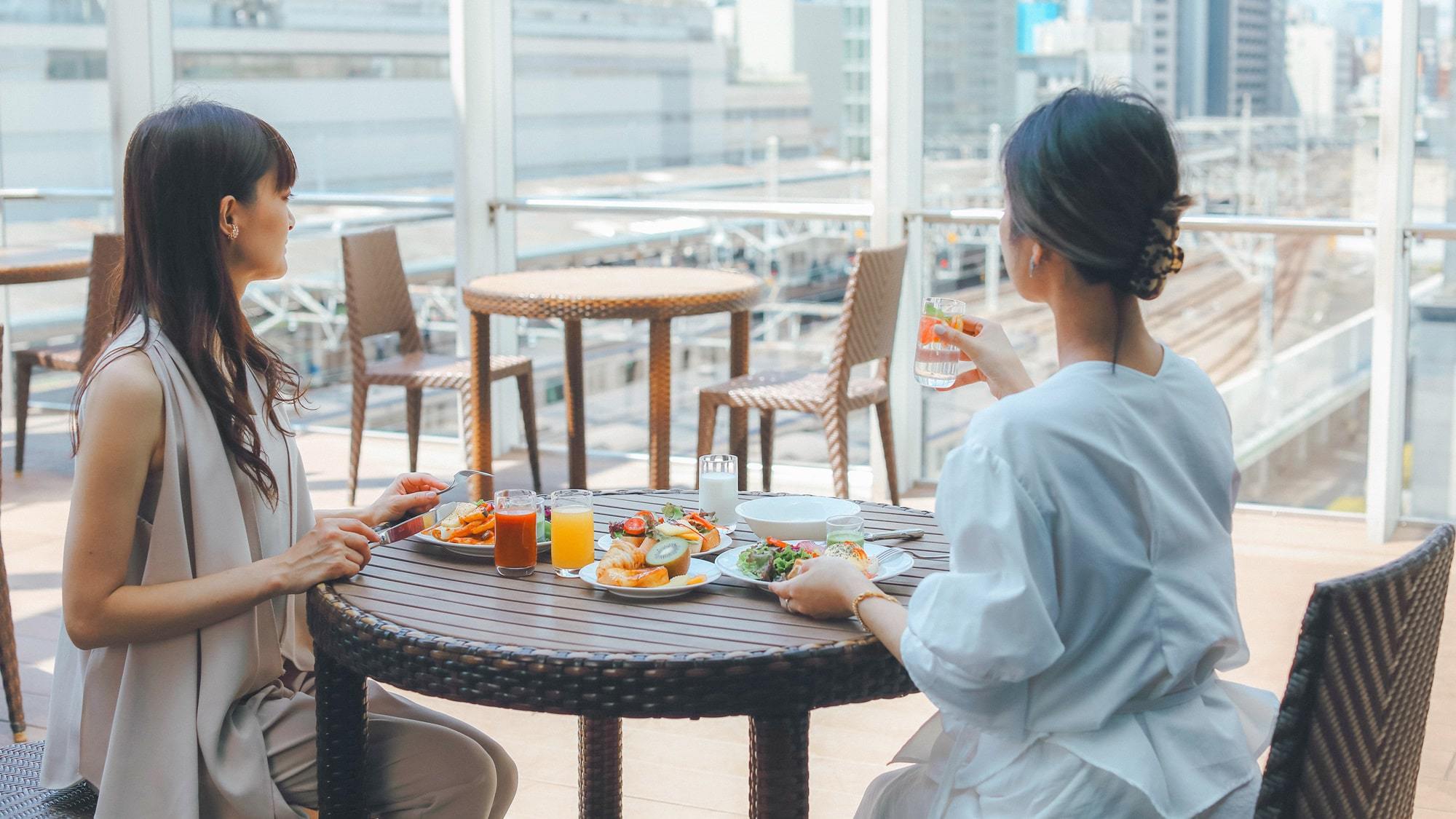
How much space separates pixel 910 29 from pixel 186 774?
13.0 ft

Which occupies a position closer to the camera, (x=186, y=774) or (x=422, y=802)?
(x=186, y=774)

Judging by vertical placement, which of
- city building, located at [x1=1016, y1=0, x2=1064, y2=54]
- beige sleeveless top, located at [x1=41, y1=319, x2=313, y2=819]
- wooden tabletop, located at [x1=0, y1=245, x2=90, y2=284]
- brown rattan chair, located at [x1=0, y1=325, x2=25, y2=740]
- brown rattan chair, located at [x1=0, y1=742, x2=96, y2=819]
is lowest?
brown rattan chair, located at [x1=0, y1=325, x2=25, y2=740]

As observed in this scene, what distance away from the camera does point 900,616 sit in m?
1.45

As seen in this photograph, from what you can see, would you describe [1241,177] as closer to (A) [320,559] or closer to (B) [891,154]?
(B) [891,154]

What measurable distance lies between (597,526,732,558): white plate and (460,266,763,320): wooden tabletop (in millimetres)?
2178

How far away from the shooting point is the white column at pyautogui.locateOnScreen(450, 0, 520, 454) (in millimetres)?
5398

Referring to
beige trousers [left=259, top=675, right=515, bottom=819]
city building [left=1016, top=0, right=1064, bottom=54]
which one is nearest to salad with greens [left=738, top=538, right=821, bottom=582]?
beige trousers [left=259, top=675, right=515, bottom=819]

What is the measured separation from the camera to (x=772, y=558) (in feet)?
5.48

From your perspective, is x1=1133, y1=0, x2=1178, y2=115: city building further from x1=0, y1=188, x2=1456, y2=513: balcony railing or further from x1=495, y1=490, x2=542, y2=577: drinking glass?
x1=495, y1=490, x2=542, y2=577: drinking glass

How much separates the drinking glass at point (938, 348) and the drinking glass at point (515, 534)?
2.06 ft

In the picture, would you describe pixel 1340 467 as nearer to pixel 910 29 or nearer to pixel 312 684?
pixel 910 29

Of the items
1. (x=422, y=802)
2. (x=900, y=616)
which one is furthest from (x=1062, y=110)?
(x=422, y=802)

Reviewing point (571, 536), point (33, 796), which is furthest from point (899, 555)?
point (33, 796)

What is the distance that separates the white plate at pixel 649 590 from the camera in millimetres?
1624
